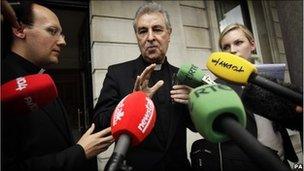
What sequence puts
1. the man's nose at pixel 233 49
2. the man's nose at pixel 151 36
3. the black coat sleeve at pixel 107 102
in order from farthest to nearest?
the man's nose at pixel 233 49, the man's nose at pixel 151 36, the black coat sleeve at pixel 107 102

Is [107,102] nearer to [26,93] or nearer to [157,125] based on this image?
[157,125]

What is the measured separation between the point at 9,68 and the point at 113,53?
6.24 feet

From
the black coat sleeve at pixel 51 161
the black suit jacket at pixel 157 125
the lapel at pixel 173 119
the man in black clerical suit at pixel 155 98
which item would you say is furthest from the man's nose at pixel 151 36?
the black coat sleeve at pixel 51 161

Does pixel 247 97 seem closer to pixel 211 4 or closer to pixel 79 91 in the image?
pixel 211 4

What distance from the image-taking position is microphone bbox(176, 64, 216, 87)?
1.21m

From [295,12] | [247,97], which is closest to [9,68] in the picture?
[247,97]

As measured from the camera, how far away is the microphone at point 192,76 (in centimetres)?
121

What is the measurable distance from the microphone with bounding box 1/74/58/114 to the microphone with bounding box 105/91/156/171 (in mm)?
286

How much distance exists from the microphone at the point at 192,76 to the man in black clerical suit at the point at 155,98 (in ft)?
0.10

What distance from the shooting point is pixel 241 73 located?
0.91 metres

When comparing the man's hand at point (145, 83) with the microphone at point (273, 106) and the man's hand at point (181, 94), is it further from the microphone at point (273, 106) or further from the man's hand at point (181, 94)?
the microphone at point (273, 106)

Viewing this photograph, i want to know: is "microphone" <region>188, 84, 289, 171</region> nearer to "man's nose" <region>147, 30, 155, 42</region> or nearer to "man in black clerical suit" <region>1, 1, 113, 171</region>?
"man in black clerical suit" <region>1, 1, 113, 171</region>

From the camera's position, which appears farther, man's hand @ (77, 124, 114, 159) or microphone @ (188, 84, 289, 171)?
man's hand @ (77, 124, 114, 159)

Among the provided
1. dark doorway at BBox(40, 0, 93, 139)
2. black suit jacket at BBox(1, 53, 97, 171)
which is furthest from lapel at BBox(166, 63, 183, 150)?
dark doorway at BBox(40, 0, 93, 139)
